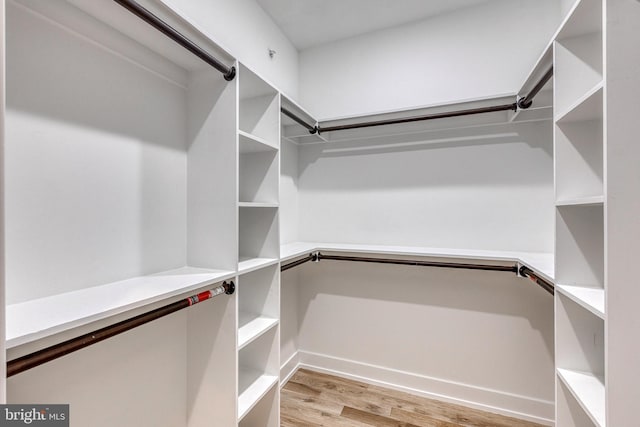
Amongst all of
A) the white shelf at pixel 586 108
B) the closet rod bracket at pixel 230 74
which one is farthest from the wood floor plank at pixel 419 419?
the closet rod bracket at pixel 230 74

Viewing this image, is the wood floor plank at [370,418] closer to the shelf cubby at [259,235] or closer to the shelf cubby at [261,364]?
the shelf cubby at [261,364]

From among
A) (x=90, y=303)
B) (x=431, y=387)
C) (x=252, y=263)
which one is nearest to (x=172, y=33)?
(x=90, y=303)

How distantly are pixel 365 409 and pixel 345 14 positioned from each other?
289 cm

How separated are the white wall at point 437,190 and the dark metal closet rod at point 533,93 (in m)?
0.31

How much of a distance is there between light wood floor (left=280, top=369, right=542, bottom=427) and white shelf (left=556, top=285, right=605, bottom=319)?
1.28 meters

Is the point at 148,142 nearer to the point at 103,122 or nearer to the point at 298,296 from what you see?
the point at 103,122

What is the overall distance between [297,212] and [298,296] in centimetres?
77

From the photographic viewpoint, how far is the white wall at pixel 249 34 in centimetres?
149

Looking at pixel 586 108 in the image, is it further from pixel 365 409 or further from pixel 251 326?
pixel 365 409

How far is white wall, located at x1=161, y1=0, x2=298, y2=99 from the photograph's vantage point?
4.88 ft

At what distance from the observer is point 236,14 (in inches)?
A: 68.4

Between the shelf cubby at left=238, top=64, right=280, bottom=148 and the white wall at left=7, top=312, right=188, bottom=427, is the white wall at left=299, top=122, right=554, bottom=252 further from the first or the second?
the white wall at left=7, top=312, right=188, bottom=427

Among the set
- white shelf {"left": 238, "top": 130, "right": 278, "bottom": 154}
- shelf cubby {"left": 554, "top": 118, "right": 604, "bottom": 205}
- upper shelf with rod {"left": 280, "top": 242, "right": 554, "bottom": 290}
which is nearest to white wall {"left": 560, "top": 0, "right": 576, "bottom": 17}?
shelf cubby {"left": 554, "top": 118, "right": 604, "bottom": 205}

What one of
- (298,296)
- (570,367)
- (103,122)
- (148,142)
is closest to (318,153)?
(298,296)
